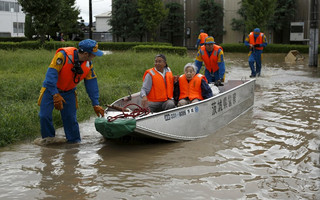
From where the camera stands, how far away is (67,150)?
6.85 metres

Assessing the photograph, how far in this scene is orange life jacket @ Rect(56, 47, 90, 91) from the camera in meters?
6.48

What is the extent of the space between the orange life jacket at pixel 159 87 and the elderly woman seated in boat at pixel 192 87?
263mm

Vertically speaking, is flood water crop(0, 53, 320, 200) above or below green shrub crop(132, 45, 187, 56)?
below

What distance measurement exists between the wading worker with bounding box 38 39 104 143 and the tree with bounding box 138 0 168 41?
31549 mm

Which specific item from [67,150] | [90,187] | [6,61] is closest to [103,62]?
[6,61]

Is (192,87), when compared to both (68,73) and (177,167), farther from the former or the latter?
(68,73)

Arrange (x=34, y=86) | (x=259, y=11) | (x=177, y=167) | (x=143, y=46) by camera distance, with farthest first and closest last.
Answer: (x=259, y=11), (x=143, y=46), (x=34, y=86), (x=177, y=167)

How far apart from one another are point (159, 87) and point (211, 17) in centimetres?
3289

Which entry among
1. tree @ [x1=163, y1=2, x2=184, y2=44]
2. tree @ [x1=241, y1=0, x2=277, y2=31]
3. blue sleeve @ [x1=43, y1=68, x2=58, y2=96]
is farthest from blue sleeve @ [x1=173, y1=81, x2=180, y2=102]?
tree @ [x1=163, y1=2, x2=184, y2=44]

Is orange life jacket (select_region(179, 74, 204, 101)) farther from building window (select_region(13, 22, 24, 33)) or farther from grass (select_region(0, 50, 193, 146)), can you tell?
building window (select_region(13, 22, 24, 33))

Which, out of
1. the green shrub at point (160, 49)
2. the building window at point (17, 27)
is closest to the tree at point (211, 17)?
the green shrub at point (160, 49)

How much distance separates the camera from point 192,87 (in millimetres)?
7859

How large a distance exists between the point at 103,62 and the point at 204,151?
11.3 meters

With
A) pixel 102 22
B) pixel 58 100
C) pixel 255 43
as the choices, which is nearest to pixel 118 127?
pixel 58 100
